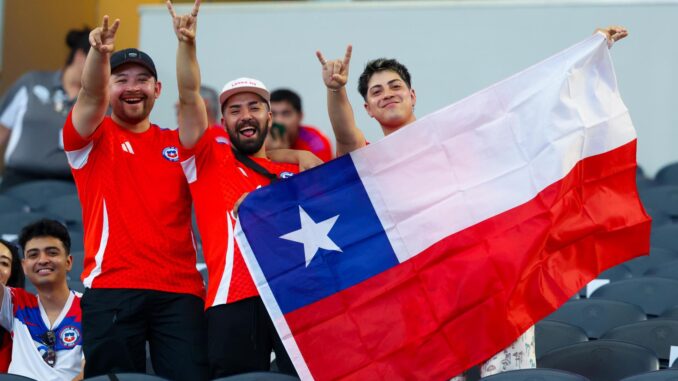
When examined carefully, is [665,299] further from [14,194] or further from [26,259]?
[14,194]

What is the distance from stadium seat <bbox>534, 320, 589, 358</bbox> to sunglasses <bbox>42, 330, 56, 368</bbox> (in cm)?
219

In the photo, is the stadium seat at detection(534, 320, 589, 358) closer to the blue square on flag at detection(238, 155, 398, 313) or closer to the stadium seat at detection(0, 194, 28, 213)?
the blue square on flag at detection(238, 155, 398, 313)

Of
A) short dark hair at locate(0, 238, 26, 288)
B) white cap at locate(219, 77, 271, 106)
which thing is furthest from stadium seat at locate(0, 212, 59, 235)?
white cap at locate(219, 77, 271, 106)

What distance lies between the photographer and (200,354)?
209 inches

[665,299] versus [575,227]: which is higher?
[575,227]

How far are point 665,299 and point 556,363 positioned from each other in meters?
1.38

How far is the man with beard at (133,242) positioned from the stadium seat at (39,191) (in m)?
3.49

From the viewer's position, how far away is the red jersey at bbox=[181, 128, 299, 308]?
5176 millimetres

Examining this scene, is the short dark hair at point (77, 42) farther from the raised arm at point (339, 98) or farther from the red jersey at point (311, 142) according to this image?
the raised arm at point (339, 98)

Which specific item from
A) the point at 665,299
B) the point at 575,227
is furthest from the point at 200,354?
the point at 665,299

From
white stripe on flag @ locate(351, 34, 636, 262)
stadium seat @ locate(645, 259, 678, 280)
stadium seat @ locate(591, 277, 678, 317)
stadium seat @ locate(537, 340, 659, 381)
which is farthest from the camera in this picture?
stadium seat @ locate(645, 259, 678, 280)

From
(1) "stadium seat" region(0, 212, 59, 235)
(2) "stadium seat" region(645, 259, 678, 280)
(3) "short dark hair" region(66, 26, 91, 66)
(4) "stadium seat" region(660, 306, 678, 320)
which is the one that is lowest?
(4) "stadium seat" region(660, 306, 678, 320)

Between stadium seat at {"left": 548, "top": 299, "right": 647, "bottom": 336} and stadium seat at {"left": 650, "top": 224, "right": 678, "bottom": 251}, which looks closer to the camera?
stadium seat at {"left": 548, "top": 299, "right": 647, "bottom": 336}

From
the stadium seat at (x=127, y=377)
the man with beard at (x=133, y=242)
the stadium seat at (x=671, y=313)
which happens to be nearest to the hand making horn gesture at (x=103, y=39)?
the man with beard at (x=133, y=242)
